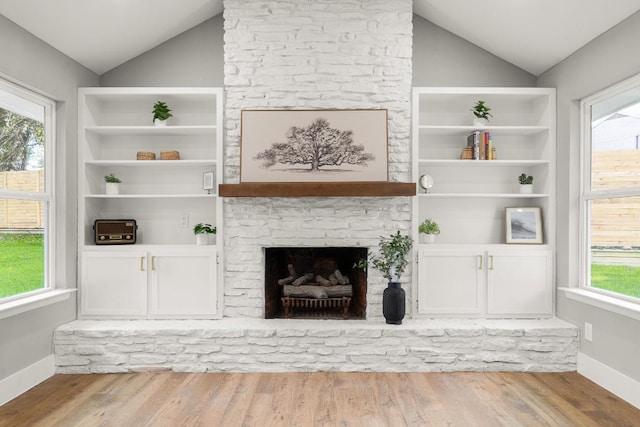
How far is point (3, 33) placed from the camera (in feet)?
9.77

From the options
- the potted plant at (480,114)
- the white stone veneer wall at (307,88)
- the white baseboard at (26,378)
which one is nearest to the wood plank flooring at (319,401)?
the white baseboard at (26,378)

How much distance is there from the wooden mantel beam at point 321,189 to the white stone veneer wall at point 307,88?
253 mm

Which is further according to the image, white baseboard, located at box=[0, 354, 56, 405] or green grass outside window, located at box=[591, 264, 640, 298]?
green grass outside window, located at box=[591, 264, 640, 298]

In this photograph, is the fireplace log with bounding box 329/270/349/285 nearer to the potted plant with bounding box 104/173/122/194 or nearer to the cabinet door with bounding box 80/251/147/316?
the cabinet door with bounding box 80/251/147/316

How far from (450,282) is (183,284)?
2319 millimetres

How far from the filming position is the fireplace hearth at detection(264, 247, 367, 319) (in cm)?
403

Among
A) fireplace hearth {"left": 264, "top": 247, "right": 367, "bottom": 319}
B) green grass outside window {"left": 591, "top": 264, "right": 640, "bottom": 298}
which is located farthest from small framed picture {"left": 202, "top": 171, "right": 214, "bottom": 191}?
green grass outside window {"left": 591, "top": 264, "right": 640, "bottom": 298}

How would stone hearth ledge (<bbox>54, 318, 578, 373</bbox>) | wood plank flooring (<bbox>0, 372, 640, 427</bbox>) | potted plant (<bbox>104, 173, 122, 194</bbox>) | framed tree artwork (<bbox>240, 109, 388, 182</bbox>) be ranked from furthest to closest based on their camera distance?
potted plant (<bbox>104, 173, 122, 194</bbox>) → framed tree artwork (<bbox>240, 109, 388, 182</bbox>) → stone hearth ledge (<bbox>54, 318, 578, 373</bbox>) → wood plank flooring (<bbox>0, 372, 640, 427</bbox>)

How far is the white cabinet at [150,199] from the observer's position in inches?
151

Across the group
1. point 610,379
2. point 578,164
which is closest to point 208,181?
point 578,164

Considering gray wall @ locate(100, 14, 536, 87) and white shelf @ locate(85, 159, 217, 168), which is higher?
gray wall @ locate(100, 14, 536, 87)

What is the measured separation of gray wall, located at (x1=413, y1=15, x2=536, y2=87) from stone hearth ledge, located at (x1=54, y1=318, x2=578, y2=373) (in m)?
2.30

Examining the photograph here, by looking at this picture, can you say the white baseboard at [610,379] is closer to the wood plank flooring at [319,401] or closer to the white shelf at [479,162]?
the wood plank flooring at [319,401]

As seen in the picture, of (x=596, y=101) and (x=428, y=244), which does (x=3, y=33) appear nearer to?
(x=428, y=244)
